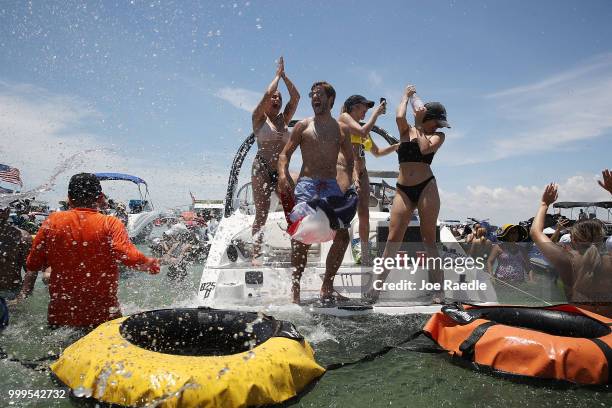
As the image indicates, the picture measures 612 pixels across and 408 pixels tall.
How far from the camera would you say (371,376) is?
2951mm

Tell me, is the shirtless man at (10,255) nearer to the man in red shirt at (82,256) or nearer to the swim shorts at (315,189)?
the man in red shirt at (82,256)

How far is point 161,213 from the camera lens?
2198cm

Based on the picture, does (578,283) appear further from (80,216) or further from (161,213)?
(161,213)

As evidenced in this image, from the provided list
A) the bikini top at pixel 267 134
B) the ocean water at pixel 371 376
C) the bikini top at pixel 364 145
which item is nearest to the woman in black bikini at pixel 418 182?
the bikini top at pixel 364 145

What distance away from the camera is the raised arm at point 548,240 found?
355 cm

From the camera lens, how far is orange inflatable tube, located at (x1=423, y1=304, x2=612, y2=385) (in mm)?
2783

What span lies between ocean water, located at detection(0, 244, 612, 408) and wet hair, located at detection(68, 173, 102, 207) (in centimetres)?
94

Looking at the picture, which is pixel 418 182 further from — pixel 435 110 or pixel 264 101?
pixel 264 101

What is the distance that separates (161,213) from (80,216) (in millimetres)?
19698

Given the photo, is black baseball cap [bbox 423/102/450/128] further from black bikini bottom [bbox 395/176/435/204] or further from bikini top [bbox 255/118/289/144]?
bikini top [bbox 255/118/289/144]

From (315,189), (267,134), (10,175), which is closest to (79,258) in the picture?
(315,189)

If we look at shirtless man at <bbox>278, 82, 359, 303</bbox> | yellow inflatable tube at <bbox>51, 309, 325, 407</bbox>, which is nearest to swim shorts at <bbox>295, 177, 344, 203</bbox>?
shirtless man at <bbox>278, 82, 359, 303</bbox>

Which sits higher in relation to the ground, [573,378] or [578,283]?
[578,283]

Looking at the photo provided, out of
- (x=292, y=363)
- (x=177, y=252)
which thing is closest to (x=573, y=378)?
(x=292, y=363)
